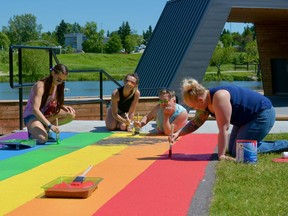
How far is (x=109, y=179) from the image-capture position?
5.89 metres

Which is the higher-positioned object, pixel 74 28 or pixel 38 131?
pixel 74 28

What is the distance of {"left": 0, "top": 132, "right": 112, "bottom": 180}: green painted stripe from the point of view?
257 inches

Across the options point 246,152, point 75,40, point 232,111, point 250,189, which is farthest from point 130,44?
point 250,189

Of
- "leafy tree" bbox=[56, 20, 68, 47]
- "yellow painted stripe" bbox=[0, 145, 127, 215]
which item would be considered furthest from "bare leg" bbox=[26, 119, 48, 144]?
"leafy tree" bbox=[56, 20, 68, 47]

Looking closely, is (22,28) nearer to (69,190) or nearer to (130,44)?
(130,44)

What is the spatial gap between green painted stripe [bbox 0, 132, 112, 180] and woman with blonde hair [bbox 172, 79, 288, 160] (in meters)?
1.79

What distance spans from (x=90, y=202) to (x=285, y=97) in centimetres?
1858

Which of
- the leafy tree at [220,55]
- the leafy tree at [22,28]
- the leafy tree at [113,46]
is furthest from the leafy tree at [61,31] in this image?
the leafy tree at [220,55]

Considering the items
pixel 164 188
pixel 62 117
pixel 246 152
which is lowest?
pixel 164 188

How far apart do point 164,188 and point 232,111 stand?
1.95m

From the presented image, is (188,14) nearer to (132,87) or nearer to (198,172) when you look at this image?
(132,87)

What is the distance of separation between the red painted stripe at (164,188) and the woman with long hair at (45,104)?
6.99 feet

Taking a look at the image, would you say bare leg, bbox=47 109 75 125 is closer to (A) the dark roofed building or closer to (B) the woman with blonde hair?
(B) the woman with blonde hair

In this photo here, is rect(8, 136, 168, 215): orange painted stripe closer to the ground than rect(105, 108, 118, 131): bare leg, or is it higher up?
closer to the ground
